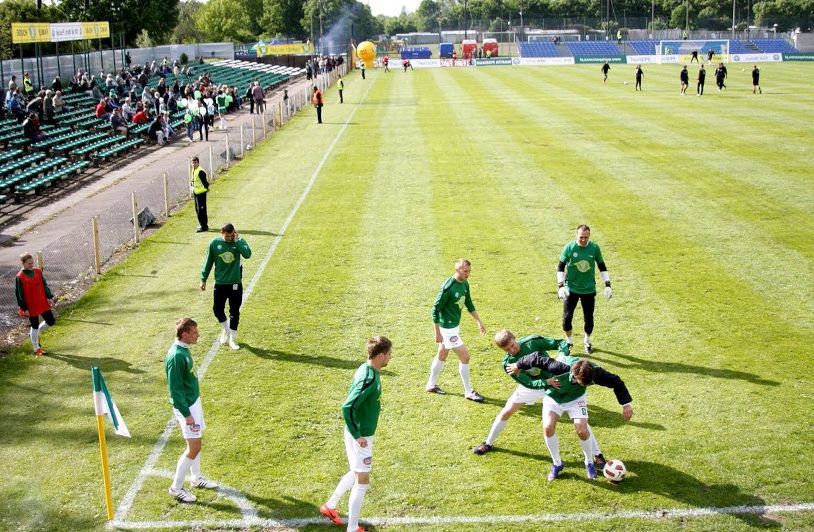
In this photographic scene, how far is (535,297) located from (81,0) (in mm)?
80335

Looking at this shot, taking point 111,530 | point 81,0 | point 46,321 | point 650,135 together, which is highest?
point 81,0

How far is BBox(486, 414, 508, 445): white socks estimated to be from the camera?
34.3ft

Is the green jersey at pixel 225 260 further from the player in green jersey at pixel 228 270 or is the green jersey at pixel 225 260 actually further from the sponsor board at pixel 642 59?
the sponsor board at pixel 642 59

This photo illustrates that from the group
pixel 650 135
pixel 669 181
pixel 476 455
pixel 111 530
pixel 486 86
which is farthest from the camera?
pixel 486 86

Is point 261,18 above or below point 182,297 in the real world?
above

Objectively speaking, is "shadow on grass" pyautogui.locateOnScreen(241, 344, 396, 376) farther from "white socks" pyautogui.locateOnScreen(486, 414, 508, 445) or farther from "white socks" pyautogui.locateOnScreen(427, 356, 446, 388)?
"white socks" pyautogui.locateOnScreen(486, 414, 508, 445)

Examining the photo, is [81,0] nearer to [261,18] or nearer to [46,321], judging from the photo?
[261,18]

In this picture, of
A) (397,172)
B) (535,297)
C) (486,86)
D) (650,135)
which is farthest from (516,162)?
(486,86)

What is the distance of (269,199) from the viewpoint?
1066 inches

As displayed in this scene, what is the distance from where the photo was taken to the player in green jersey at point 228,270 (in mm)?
14125

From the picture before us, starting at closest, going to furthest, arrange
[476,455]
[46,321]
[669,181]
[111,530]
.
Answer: [111,530] → [476,455] → [46,321] → [669,181]

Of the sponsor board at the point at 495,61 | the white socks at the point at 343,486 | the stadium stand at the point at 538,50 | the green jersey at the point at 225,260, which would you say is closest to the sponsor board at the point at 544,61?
the sponsor board at the point at 495,61

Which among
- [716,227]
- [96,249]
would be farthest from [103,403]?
[716,227]

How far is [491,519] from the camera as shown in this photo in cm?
912
